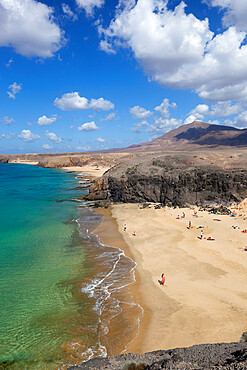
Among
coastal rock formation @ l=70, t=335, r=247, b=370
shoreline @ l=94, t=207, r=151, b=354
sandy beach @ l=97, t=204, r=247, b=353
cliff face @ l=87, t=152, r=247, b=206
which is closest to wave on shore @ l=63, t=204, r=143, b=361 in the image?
shoreline @ l=94, t=207, r=151, b=354

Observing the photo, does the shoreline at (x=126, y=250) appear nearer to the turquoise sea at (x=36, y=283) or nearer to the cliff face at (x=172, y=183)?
the turquoise sea at (x=36, y=283)

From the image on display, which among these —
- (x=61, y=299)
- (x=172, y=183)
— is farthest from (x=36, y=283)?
(x=172, y=183)

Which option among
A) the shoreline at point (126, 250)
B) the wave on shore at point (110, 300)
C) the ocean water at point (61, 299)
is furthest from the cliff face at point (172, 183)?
the wave on shore at point (110, 300)

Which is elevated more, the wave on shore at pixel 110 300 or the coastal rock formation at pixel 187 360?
the coastal rock formation at pixel 187 360

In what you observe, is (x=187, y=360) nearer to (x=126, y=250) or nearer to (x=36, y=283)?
(x=36, y=283)

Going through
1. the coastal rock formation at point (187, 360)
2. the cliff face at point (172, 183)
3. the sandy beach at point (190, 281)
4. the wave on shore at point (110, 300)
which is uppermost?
the cliff face at point (172, 183)

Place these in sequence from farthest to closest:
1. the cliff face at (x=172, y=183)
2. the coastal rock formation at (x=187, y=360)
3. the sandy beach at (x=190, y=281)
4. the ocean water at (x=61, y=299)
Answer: the cliff face at (x=172, y=183) → the sandy beach at (x=190, y=281) → the ocean water at (x=61, y=299) → the coastal rock formation at (x=187, y=360)

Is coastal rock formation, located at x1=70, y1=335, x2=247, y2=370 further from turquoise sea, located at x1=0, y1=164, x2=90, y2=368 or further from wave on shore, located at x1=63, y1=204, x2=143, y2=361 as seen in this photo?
turquoise sea, located at x1=0, y1=164, x2=90, y2=368
